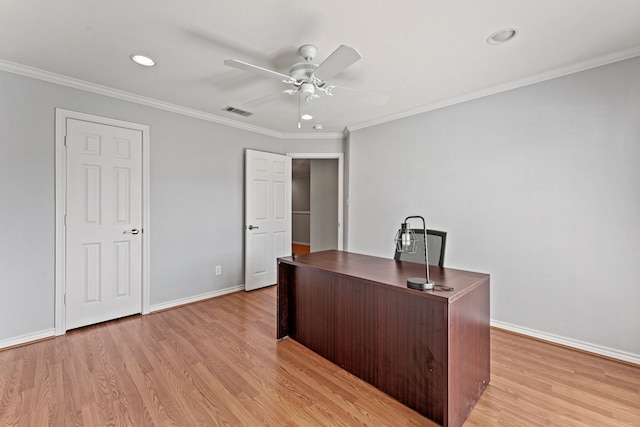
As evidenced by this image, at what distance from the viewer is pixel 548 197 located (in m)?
2.62

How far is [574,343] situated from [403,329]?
1924 mm

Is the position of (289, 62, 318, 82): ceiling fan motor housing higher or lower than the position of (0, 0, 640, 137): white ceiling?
lower

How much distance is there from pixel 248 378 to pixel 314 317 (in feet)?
2.16

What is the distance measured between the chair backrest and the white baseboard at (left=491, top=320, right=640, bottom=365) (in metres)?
1.29

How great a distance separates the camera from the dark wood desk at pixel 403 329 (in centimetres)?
157

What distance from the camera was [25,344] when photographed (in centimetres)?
251

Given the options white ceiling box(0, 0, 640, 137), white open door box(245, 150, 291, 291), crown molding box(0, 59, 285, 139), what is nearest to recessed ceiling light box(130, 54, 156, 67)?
white ceiling box(0, 0, 640, 137)

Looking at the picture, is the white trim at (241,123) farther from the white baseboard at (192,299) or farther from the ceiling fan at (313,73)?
the white baseboard at (192,299)

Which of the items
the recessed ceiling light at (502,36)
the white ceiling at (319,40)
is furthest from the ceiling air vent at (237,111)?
the recessed ceiling light at (502,36)

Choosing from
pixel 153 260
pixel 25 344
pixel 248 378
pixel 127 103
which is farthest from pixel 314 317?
pixel 127 103

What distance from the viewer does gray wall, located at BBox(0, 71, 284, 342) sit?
2.48 metres

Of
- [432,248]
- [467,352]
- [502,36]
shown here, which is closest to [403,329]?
[467,352]

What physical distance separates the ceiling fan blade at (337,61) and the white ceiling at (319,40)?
319mm

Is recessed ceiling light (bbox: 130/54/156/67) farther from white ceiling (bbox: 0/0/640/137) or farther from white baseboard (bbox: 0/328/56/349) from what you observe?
white baseboard (bbox: 0/328/56/349)
